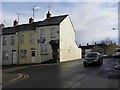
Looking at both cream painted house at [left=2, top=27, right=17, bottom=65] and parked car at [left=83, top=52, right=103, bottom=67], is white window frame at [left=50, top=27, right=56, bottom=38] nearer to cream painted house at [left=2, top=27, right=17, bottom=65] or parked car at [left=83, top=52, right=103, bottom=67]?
cream painted house at [left=2, top=27, right=17, bottom=65]

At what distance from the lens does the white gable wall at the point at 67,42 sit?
47938 mm

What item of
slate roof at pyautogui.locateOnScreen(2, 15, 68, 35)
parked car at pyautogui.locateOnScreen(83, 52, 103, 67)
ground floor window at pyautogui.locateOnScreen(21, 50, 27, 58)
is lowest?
parked car at pyautogui.locateOnScreen(83, 52, 103, 67)

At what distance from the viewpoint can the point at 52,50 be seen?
47.2 metres

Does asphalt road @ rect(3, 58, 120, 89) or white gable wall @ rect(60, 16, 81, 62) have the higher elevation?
white gable wall @ rect(60, 16, 81, 62)

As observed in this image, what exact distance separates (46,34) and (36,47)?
306 centimetres

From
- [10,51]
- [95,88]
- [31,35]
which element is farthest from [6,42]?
[95,88]

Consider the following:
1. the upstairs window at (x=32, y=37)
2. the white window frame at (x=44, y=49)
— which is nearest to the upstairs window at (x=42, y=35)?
the white window frame at (x=44, y=49)

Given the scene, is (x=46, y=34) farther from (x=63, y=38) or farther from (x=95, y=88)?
(x=95, y=88)

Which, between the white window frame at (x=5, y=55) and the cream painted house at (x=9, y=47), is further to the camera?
the white window frame at (x=5, y=55)

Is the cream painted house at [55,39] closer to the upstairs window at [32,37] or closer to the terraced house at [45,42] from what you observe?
the terraced house at [45,42]

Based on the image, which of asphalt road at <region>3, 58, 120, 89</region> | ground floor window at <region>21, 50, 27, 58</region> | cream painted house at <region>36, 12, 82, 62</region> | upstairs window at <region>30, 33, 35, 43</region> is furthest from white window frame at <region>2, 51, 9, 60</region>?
asphalt road at <region>3, 58, 120, 89</region>

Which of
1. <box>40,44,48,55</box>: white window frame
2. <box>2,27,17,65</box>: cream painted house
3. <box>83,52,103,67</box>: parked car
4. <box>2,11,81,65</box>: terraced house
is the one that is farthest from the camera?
<box>2,27,17,65</box>: cream painted house

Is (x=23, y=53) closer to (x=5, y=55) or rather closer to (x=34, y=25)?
(x=5, y=55)

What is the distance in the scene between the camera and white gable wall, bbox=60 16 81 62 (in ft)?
157
